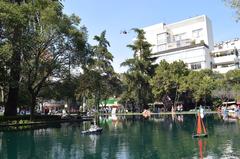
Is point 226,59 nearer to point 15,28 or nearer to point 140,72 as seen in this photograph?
point 140,72

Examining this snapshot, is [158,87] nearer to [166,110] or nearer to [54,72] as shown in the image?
[166,110]

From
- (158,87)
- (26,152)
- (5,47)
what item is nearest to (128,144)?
(26,152)

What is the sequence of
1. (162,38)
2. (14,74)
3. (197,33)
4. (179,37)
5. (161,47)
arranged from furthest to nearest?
(161,47), (179,37), (162,38), (197,33), (14,74)

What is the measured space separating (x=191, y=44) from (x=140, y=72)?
38341 mm

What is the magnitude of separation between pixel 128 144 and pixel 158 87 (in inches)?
2248

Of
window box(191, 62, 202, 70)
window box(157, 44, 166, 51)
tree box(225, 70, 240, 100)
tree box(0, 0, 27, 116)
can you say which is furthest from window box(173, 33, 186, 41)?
tree box(0, 0, 27, 116)

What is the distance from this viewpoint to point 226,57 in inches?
4311

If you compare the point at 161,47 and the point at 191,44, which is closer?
the point at 191,44

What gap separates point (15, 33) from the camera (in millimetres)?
42656

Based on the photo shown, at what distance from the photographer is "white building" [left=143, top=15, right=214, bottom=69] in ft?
365

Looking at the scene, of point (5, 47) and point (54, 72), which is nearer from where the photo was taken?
point (5, 47)

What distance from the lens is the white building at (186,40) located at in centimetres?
11125

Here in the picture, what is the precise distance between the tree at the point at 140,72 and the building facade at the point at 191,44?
12343 mm

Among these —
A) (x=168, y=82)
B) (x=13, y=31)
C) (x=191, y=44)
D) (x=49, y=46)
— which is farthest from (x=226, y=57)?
(x=13, y=31)
